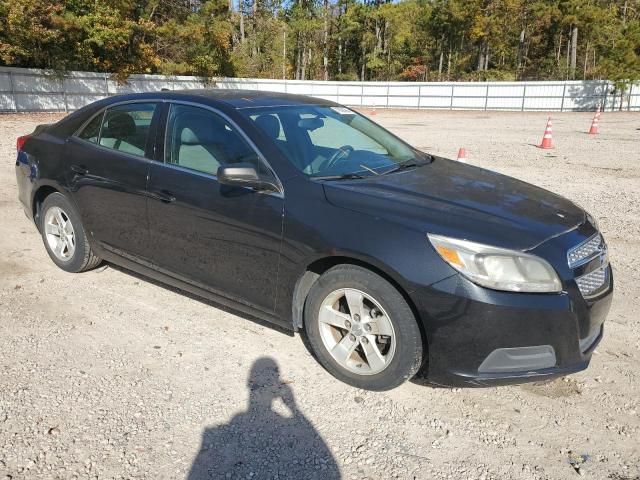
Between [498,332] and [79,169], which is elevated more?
[79,169]

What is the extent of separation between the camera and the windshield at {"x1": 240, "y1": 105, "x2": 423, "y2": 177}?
3500 millimetres

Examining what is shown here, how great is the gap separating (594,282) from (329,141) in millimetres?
1958

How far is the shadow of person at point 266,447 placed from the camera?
2486 millimetres

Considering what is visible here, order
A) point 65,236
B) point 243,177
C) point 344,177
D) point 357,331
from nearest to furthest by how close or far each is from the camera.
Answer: point 357,331, point 243,177, point 344,177, point 65,236

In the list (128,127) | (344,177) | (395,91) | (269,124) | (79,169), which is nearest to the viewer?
(344,177)

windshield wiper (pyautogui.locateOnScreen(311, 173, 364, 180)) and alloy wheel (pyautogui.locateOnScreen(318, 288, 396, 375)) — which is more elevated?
windshield wiper (pyautogui.locateOnScreen(311, 173, 364, 180))

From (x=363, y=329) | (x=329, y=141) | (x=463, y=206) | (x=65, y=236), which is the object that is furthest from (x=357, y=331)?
(x=65, y=236)

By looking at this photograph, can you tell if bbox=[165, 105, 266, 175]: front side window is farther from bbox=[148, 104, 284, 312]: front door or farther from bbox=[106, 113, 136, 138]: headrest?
bbox=[106, 113, 136, 138]: headrest

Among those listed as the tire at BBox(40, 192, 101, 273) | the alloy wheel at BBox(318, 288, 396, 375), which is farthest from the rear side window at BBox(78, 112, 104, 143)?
the alloy wheel at BBox(318, 288, 396, 375)

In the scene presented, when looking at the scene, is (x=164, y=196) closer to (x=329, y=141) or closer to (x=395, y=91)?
(x=329, y=141)

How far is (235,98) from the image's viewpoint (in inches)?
153

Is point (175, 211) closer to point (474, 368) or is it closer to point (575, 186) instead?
point (474, 368)

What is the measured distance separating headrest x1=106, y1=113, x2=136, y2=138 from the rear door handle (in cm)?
34

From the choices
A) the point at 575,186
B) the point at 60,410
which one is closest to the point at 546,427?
the point at 60,410
